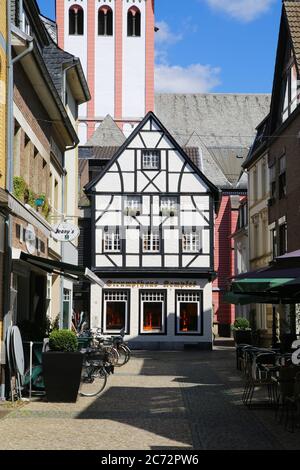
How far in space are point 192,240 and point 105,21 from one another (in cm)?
3053

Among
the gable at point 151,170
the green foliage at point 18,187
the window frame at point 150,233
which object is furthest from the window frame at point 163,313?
the green foliage at point 18,187

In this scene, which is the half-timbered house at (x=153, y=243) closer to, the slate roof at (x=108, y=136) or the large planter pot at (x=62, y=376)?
the slate roof at (x=108, y=136)

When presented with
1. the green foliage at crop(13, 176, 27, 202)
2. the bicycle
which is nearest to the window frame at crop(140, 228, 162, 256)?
the bicycle

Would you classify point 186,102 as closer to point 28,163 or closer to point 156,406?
point 28,163

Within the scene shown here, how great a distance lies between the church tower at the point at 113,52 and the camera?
58844 mm

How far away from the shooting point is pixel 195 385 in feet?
55.8

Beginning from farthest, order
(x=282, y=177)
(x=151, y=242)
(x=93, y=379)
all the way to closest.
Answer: (x=151, y=242) < (x=282, y=177) < (x=93, y=379)

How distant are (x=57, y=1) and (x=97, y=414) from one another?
51765mm

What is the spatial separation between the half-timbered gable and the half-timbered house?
0.15ft

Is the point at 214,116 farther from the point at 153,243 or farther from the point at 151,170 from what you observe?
the point at 153,243

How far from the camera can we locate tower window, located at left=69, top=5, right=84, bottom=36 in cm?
5966

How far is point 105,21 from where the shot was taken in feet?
198

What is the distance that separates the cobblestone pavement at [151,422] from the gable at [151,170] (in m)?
18.8

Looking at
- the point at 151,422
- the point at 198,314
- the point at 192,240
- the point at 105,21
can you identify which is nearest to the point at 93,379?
the point at 151,422
